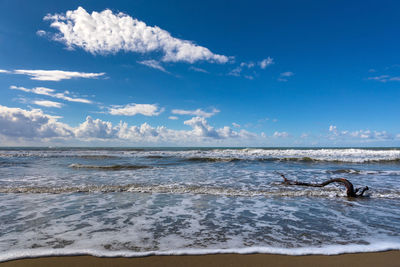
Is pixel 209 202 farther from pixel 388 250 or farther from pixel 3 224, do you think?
pixel 3 224

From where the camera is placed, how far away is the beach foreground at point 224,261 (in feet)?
10.9

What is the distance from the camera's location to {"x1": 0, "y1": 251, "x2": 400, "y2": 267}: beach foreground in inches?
130

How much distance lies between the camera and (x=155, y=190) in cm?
887

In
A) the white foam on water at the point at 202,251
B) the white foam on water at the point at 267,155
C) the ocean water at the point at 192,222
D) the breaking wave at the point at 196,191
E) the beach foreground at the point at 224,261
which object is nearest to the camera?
the beach foreground at the point at 224,261

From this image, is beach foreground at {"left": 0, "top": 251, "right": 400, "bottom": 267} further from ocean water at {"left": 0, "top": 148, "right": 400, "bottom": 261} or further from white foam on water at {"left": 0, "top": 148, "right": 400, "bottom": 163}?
white foam on water at {"left": 0, "top": 148, "right": 400, "bottom": 163}

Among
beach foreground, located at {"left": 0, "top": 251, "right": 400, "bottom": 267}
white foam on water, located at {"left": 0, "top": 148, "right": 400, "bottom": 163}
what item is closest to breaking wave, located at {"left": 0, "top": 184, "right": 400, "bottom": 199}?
beach foreground, located at {"left": 0, "top": 251, "right": 400, "bottom": 267}

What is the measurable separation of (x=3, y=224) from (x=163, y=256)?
4067 millimetres

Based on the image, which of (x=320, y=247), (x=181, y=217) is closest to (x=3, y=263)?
(x=181, y=217)

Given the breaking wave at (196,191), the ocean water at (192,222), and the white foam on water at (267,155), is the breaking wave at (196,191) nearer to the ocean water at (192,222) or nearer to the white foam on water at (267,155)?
the ocean water at (192,222)

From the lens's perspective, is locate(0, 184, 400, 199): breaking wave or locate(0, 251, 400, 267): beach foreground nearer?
locate(0, 251, 400, 267): beach foreground

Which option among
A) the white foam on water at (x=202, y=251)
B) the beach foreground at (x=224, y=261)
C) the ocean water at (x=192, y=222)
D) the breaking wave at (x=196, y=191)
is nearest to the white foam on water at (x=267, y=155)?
the breaking wave at (x=196, y=191)

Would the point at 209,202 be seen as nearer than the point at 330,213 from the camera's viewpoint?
No

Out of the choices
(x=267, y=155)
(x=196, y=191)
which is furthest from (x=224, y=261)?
(x=267, y=155)

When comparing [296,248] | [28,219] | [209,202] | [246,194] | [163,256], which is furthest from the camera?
[246,194]
